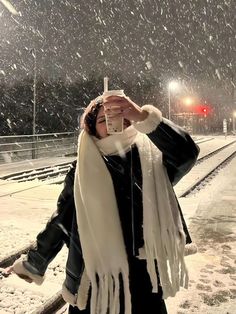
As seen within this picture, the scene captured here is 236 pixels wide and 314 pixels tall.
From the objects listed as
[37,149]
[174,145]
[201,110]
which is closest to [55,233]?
[174,145]

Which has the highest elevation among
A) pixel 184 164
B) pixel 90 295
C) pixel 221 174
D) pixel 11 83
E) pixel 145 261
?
pixel 11 83

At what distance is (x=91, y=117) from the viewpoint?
6.95 feet

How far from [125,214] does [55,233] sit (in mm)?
395

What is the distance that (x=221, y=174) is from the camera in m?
15.3

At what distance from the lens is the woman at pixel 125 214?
6.56ft

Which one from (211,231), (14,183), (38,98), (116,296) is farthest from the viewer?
(38,98)

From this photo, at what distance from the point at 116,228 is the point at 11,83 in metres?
44.4

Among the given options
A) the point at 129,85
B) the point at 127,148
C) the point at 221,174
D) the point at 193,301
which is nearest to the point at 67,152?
the point at 221,174

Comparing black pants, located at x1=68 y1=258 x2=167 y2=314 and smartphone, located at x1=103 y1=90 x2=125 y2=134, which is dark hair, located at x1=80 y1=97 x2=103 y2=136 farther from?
black pants, located at x1=68 y1=258 x2=167 y2=314

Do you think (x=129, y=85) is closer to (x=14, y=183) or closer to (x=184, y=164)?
(x=14, y=183)

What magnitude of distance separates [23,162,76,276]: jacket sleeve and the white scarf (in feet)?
0.43

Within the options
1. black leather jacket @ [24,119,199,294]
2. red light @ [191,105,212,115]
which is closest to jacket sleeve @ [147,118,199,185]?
black leather jacket @ [24,119,199,294]

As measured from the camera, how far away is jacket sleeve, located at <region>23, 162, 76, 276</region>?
2186 millimetres

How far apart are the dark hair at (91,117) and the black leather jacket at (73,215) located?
8.7 inches
